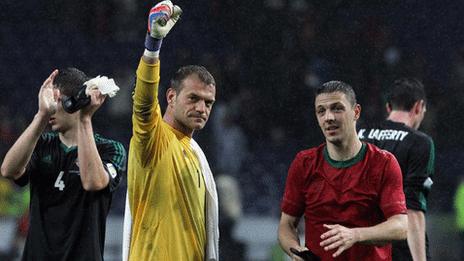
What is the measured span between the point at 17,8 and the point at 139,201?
223 inches

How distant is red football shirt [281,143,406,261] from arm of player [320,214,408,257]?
53 millimetres

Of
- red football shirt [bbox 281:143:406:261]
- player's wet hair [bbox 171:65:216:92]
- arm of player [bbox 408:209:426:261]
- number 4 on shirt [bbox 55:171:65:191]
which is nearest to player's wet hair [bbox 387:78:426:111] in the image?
arm of player [bbox 408:209:426:261]

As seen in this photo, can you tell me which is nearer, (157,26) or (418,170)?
(157,26)

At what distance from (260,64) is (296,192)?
16.7 feet

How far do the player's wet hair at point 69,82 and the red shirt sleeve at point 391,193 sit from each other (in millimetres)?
1357

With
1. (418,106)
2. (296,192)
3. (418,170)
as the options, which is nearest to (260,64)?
(418,106)

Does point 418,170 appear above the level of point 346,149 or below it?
above

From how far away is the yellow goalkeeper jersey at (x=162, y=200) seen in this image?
4.35 meters

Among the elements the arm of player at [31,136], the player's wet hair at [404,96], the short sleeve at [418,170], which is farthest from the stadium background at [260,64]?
the arm of player at [31,136]

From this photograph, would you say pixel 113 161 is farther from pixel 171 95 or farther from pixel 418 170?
pixel 418 170

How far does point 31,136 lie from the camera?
4273 mm

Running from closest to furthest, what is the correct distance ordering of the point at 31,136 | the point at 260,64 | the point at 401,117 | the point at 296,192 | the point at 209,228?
the point at 31,136 → the point at 209,228 → the point at 296,192 → the point at 401,117 → the point at 260,64

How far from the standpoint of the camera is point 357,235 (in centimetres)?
427

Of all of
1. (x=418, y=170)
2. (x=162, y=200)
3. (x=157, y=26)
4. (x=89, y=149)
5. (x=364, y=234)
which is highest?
(x=157, y=26)
